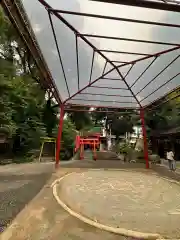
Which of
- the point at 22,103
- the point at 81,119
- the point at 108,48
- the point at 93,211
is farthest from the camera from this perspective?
the point at 81,119

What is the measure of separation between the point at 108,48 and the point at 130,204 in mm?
3629

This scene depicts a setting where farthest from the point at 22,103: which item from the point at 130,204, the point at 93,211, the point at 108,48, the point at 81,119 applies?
the point at 93,211

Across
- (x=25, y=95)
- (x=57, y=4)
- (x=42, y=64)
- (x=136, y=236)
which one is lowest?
(x=136, y=236)

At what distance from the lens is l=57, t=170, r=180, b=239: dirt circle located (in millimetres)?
3000

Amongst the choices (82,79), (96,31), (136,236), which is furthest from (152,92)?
(136,236)

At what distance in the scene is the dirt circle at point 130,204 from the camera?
3.00 m

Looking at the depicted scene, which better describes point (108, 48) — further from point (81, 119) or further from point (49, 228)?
point (81, 119)

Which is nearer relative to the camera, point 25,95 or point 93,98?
point 93,98

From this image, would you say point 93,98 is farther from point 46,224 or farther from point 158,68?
point 46,224

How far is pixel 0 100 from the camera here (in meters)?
13.0

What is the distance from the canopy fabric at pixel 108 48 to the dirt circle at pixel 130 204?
2747mm

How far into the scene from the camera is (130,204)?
4.05 metres

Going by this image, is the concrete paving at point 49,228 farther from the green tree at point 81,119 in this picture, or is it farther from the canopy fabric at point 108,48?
the green tree at point 81,119

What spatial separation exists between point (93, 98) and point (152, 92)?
9.40 ft
